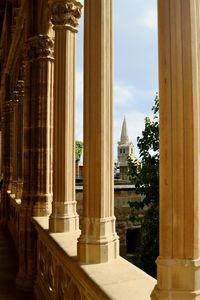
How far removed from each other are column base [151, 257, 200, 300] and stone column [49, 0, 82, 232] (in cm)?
289

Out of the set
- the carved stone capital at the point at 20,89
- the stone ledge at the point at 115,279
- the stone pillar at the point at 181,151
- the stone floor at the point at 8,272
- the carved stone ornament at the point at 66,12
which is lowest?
the stone floor at the point at 8,272

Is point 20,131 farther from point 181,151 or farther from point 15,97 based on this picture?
point 181,151

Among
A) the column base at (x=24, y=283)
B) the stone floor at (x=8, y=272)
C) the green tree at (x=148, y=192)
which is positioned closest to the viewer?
the stone floor at (x=8, y=272)

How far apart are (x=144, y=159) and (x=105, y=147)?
8.46 metres

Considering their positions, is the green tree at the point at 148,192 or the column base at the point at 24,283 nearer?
the column base at the point at 24,283

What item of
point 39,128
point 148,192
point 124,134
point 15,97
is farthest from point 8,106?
point 124,134

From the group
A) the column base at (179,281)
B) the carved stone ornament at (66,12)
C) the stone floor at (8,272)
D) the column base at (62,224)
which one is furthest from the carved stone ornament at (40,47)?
the column base at (179,281)

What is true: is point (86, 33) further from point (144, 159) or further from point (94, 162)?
point (144, 159)

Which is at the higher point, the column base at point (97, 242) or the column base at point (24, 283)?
the column base at point (97, 242)

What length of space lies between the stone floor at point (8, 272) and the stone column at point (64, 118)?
5.39 ft

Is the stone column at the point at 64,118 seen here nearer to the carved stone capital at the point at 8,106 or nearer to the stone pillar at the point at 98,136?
the stone pillar at the point at 98,136

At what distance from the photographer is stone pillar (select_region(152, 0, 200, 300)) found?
7.36ft

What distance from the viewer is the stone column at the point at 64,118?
16.6 ft

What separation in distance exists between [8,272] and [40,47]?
4175mm
